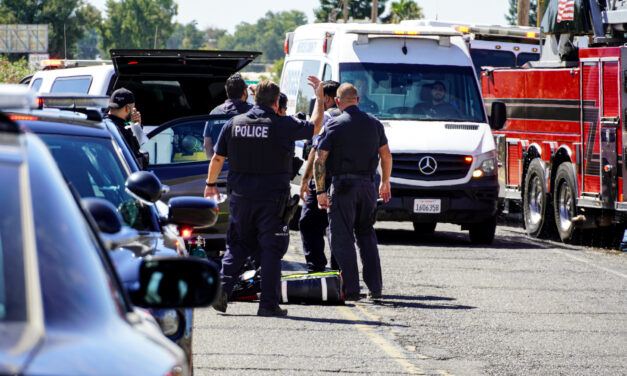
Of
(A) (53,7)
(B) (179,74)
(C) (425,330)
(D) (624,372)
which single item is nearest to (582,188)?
(B) (179,74)

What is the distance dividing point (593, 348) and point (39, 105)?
394 centimetres

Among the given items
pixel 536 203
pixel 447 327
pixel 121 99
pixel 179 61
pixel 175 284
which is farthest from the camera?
pixel 536 203

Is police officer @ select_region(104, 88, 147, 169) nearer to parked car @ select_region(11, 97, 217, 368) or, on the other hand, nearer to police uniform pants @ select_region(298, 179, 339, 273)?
police uniform pants @ select_region(298, 179, 339, 273)

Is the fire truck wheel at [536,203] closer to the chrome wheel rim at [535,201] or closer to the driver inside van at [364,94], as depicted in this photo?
the chrome wheel rim at [535,201]

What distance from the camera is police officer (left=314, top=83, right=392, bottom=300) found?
34.1ft

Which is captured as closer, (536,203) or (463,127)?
(463,127)

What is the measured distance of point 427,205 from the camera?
1548 cm

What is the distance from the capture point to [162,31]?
137m

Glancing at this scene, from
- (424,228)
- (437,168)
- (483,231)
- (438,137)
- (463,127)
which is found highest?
(463,127)

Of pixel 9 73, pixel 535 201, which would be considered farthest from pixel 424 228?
pixel 9 73

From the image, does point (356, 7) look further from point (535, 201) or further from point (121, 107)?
point (121, 107)

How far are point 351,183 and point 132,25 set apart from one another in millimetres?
129707

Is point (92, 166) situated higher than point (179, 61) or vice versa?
point (179, 61)

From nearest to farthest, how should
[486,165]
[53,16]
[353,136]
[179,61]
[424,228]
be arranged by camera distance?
1. [353,136]
2. [179,61]
3. [486,165]
4. [424,228]
5. [53,16]
